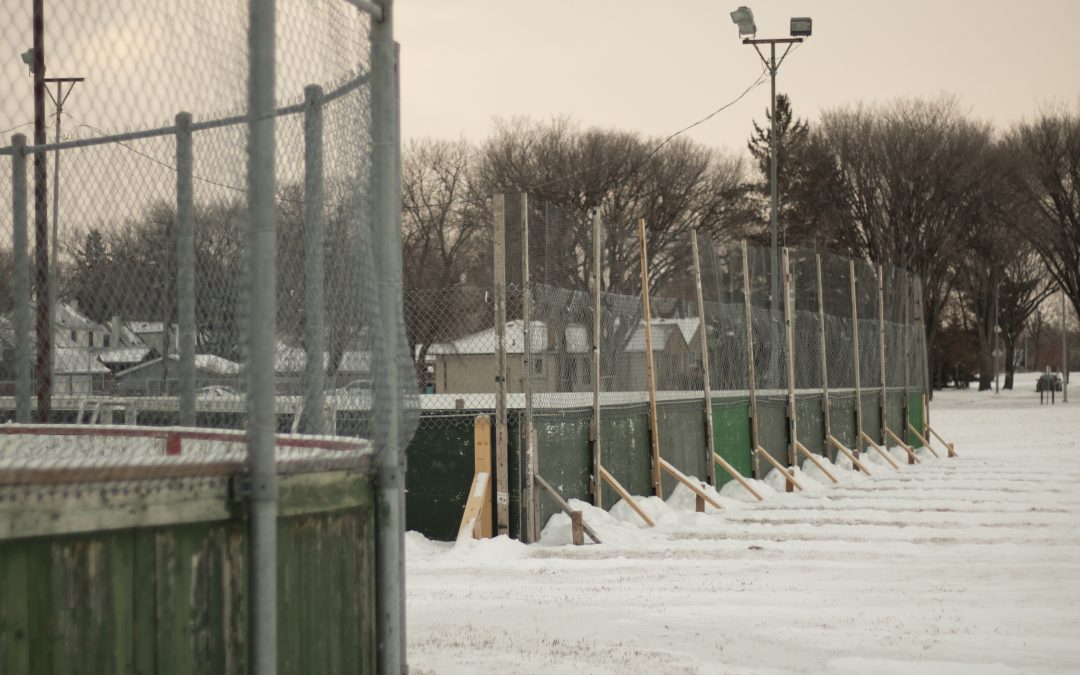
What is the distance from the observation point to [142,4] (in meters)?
4.08

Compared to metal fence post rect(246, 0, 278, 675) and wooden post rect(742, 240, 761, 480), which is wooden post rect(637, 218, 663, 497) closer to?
wooden post rect(742, 240, 761, 480)

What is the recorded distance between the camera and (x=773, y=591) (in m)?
8.97

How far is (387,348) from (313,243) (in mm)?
551

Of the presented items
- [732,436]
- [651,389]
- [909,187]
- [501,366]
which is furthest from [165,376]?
[909,187]

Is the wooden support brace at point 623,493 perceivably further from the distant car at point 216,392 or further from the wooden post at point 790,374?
the distant car at point 216,392

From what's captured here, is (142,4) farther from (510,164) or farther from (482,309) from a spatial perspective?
(510,164)

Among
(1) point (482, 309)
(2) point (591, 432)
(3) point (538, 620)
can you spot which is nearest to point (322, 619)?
(3) point (538, 620)

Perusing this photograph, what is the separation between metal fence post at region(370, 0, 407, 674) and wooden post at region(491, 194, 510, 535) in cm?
578

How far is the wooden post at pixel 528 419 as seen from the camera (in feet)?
37.2

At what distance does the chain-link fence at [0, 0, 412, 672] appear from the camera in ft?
13.8

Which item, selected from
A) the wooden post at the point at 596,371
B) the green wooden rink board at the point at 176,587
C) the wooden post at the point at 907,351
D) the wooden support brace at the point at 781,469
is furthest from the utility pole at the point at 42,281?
the wooden post at the point at 907,351

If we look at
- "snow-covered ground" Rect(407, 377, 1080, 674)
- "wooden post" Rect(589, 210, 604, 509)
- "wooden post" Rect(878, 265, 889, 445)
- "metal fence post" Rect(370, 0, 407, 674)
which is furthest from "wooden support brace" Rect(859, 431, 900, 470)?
"metal fence post" Rect(370, 0, 407, 674)

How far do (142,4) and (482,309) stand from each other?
9.80 m

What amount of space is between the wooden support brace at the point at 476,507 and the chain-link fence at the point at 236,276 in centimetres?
507
